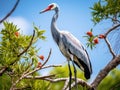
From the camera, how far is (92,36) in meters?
4.91

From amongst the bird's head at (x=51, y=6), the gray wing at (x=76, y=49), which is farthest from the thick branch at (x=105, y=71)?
the bird's head at (x=51, y=6)

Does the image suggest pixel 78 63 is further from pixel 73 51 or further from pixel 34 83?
pixel 34 83

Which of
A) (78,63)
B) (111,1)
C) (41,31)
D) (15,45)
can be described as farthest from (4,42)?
(111,1)

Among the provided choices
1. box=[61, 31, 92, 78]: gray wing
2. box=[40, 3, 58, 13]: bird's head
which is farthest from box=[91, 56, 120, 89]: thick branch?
box=[40, 3, 58, 13]: bird's head

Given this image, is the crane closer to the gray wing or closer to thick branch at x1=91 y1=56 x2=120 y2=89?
the gray wing

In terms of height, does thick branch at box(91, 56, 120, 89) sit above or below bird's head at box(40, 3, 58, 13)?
below

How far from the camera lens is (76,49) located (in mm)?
5023

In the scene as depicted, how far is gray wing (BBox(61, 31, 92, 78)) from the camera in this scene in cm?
480

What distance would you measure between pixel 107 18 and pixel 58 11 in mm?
757

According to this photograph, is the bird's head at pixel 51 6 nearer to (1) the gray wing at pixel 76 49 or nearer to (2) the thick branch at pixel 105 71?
(1) the gray wing at pixel 76 49

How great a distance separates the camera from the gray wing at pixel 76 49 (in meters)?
4.80

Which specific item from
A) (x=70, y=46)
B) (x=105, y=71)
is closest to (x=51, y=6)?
(x=70, y=46)

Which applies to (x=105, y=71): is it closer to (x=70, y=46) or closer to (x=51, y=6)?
(x=70, y=46)

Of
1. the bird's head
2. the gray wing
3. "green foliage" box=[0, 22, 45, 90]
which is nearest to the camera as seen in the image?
"green foliage" box=[0, 22, 45, 90]
